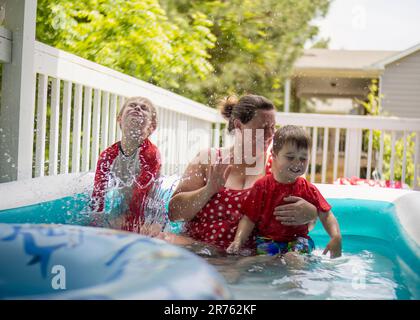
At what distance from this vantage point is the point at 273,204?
7.09 ft

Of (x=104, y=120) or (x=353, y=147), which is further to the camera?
(x=353, y=147)

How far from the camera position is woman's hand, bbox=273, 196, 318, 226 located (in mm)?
2090

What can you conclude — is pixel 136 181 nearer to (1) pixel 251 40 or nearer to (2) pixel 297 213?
(2) pixel 297 213

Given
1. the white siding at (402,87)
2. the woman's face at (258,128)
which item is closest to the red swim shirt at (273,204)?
the woman's face at (258,128)

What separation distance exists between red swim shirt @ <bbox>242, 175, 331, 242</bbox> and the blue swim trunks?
0.07 ft

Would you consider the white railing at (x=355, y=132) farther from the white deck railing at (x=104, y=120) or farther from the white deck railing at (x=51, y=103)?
the white deck railing at (x=51, y=103)

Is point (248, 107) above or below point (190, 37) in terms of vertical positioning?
below

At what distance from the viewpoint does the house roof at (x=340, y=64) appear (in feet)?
44.0

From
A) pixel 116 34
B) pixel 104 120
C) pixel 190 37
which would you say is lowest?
pixel 104 120

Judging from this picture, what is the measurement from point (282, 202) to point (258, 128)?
1.20ft

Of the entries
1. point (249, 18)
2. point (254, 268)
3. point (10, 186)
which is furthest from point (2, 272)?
point (249, 18)

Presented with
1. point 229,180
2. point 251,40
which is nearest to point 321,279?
point 229,180

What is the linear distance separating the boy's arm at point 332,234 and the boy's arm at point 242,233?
11.8 inches

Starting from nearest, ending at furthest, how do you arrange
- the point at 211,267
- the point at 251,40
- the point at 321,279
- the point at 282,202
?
1. the point at 211,267
2. the point at 321,279
3. the point at 282,202
4. the point at 251,40
